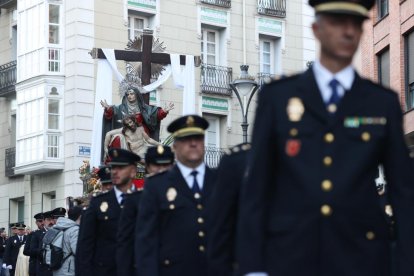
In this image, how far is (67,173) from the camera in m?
43.5

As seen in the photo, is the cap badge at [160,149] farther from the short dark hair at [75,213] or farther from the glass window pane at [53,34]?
the glass window pane at [53,34]

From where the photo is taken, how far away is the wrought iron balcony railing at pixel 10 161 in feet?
153

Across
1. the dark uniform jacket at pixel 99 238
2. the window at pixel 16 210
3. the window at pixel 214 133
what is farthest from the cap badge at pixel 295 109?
the window at pixel 16 210

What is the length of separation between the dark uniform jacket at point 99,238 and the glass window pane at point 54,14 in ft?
98.7

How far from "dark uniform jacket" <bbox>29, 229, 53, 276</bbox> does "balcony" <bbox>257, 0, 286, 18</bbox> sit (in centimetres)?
2322

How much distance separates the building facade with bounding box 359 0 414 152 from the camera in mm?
36781

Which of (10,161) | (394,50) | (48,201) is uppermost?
(394,50)

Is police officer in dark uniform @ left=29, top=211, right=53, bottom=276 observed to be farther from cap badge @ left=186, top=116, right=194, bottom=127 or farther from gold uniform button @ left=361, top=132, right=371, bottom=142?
gold uniform button @ left=361, top=132, right=371, bottom=142

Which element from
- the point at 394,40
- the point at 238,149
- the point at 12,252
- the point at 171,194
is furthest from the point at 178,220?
the point at 394,40

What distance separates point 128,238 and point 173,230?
1672 mm

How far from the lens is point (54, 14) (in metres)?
44.2

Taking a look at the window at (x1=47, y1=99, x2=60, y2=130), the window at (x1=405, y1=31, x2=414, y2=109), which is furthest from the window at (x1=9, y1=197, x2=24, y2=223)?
Answer: the window at (x1=405, y1=31, x2=414, y2=109)

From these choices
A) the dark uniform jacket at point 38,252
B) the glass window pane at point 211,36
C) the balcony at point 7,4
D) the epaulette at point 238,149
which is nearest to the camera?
the epaulette at point 238,149

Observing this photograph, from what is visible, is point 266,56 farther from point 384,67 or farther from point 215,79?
point 384,67
